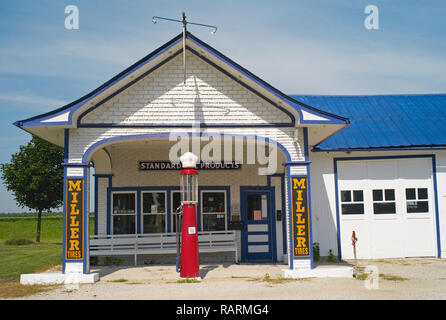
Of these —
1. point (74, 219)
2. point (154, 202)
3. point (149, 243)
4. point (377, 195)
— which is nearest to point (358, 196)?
point (377, 195)

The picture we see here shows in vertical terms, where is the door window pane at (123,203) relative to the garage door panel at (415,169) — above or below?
below

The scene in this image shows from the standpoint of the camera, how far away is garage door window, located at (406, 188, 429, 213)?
1405 centimetres

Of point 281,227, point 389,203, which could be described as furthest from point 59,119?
point 389,203

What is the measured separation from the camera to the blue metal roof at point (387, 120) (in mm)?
14078

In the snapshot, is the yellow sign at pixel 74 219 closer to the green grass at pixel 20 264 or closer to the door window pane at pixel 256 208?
the green grass at pixel 20 264

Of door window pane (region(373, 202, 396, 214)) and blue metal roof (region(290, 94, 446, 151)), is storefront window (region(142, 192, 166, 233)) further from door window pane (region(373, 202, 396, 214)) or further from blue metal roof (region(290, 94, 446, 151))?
door window pane (region(373, 202, 396, 214))

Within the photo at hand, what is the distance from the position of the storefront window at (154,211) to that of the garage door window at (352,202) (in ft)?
18.9

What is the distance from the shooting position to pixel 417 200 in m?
14.1

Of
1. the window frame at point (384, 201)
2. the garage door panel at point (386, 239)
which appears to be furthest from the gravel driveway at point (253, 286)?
the window frame at point (384, 201)

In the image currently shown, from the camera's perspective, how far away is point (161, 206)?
557 inches

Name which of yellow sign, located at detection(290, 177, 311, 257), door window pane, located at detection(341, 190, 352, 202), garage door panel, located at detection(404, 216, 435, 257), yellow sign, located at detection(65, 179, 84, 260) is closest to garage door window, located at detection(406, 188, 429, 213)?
garage door panel, located at detection(404, 216, 435, 257)

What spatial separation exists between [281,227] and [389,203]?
3.54 meters

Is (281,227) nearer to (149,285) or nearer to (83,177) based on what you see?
(149,285)

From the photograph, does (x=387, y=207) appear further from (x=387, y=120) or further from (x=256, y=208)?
(x=256, y=208)
